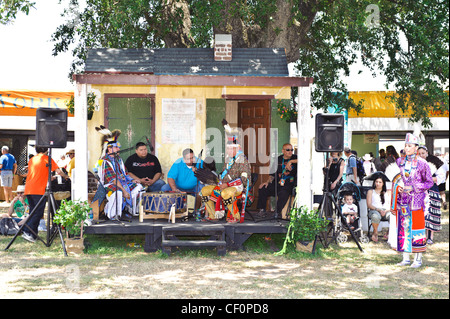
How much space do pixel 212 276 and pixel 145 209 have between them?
2277mm

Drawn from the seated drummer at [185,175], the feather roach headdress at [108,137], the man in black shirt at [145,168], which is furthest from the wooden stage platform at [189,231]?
the feather roach headdress at [108,137]

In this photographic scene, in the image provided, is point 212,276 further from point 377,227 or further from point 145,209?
point 377,227

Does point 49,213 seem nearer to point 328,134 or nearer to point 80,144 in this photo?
point 80,144

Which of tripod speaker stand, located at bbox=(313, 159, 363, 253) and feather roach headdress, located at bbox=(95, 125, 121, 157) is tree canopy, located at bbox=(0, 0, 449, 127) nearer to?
feather roach headdress, located at bbox=(95, 125, 121, 157)

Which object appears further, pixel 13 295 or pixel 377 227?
pixel 377 227

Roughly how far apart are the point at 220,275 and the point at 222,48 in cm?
520

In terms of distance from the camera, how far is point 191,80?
8172 mm

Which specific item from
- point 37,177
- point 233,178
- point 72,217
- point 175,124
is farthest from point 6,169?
point 233,178

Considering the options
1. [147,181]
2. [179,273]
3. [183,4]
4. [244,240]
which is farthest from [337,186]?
[183,4]

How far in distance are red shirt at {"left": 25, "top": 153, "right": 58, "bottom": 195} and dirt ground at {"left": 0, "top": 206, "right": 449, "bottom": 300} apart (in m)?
0.90

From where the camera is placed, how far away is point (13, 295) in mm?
5660

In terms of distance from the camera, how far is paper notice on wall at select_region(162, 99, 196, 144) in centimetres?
1016

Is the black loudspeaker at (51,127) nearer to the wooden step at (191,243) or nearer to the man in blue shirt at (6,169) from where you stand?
the wooden step at (191,243)
